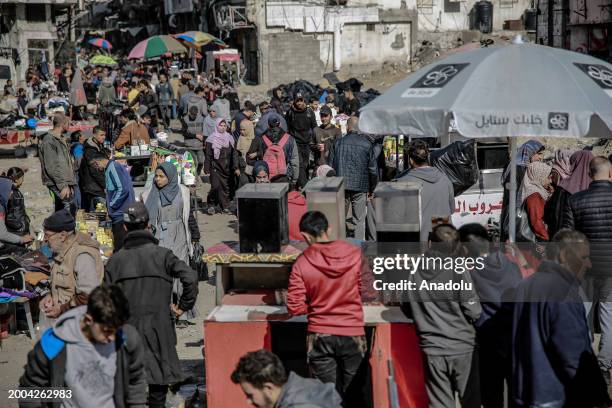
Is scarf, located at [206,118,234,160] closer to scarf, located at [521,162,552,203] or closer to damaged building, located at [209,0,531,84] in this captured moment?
scarf, located at [521,162,552,203]

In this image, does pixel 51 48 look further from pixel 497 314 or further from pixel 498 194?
pixel 497 314

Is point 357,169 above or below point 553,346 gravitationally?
above

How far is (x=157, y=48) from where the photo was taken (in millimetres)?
30344

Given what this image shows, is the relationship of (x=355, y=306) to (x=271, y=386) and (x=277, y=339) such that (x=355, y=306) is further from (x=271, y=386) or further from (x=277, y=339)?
(x=271, y=386)

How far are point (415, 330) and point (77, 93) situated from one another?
70.4ft

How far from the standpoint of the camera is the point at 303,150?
14.8 m

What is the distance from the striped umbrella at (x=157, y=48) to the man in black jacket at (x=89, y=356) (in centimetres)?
2582

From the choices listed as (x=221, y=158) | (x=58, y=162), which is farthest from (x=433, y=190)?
(x=221, y=158)

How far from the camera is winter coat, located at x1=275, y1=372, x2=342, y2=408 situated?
425 centimetres

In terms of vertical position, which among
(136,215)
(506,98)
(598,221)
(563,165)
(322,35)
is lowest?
(598,221)

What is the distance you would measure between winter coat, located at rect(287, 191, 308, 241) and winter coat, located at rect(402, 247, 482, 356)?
2.22 meters

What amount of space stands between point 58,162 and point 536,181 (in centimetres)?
680

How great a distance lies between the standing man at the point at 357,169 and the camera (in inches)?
432

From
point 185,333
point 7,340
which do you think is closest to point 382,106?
point 185,333
